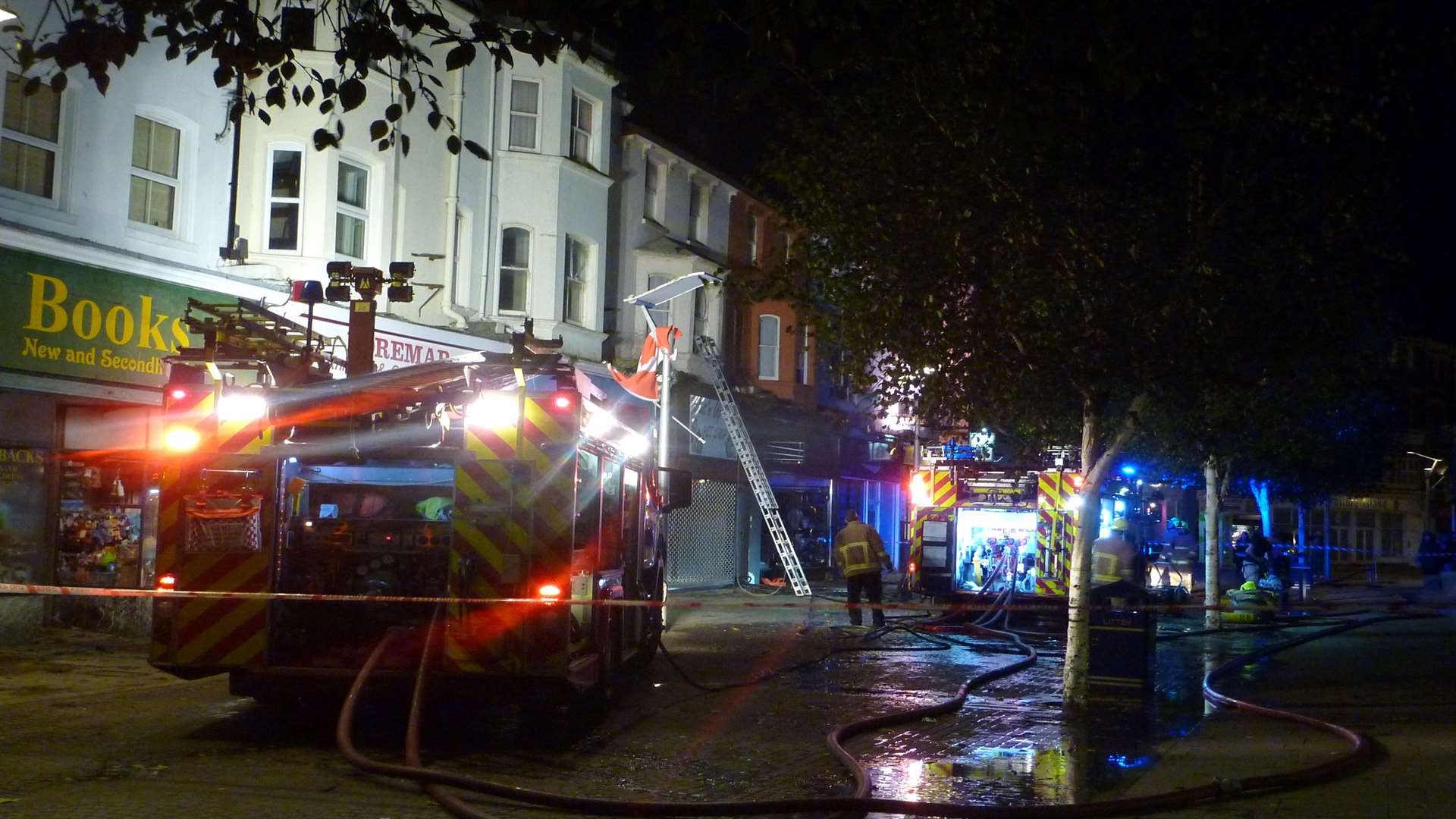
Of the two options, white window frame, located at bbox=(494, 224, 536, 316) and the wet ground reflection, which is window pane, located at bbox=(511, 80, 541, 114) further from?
the wet ground reflection

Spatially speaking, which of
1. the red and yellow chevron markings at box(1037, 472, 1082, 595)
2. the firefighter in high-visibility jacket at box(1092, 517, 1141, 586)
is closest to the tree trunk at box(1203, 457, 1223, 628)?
the red and yellow chevron markings at box(1037, 472, 1082, 595)

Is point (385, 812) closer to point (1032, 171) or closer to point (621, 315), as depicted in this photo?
point (1032, 171)

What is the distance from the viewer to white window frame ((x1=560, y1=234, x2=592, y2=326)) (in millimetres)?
23562

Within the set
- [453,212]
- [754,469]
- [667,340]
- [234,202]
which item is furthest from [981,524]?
[234,202]

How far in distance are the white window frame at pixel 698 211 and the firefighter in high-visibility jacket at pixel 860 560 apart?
11.4 metres

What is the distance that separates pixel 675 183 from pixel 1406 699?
60.5ft

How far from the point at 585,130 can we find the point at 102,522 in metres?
11.3

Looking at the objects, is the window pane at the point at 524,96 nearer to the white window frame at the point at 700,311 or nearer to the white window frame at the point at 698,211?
the white window frame at the point at 700,311

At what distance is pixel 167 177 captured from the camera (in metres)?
16.0

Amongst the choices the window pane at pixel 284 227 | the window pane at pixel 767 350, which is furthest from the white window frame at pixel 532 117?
the window pane at pixel 767 350

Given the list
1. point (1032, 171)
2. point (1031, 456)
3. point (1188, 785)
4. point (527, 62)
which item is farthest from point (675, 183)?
point (1188, 785)

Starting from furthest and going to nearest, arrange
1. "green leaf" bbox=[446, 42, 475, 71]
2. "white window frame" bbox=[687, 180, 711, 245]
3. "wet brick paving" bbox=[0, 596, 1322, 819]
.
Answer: "white window frame" bbox=[687, 180, 711, 245] → "wet brick paving" bbox=[0, 596, 1322, 819] → "green leaf" bbox=[446, 42, 475, 71]

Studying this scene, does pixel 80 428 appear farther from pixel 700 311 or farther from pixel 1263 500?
pixel 1263 500

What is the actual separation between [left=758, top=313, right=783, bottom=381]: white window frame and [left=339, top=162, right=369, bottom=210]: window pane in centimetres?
1266
